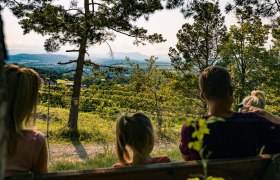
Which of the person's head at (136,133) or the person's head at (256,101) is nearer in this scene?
the person's head at (136,133)

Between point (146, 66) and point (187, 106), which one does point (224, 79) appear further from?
point (146, 66)

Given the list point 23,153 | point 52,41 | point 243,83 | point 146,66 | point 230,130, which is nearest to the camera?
point 23,153

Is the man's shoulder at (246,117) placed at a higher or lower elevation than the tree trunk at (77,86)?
higher

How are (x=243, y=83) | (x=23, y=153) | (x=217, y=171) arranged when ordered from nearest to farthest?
1. (x=217, y=171)
2. (x=23, y=153)
3. (x=243, y=83)

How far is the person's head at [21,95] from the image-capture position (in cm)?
164

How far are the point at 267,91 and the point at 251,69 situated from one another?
1.51 m

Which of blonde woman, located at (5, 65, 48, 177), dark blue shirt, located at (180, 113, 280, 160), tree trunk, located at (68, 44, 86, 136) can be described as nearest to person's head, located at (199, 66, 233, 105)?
dark blue shirt, located at (180, 113, 280, 160)

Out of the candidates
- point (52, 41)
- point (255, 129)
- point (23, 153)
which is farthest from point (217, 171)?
point (52, 41)

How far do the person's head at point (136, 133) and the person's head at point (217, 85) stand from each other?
36 centimetres

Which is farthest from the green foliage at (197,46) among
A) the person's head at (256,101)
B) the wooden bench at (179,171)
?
the wooden bench at (179,171)

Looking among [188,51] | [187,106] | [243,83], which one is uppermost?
[188,51]

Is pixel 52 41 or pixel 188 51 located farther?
pixel 188 51

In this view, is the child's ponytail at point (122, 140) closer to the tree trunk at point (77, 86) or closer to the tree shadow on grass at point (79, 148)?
the tree shadow on grass at point (79, 148)

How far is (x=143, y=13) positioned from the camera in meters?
13.6
